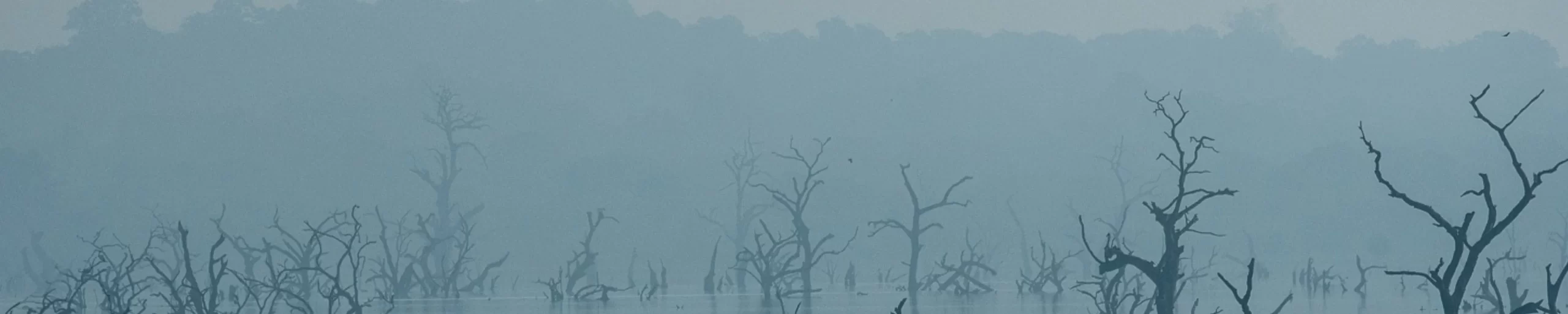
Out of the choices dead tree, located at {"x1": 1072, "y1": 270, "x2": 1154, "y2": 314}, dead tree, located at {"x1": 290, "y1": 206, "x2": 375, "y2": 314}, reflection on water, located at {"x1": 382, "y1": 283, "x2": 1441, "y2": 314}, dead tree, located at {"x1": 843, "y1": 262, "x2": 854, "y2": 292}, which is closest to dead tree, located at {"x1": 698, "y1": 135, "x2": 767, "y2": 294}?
dead tree, located at {"x1": 843, "y1": 262, "x2": 854, "y2": 292}

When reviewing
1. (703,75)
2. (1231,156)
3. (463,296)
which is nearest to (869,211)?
(1231,156)

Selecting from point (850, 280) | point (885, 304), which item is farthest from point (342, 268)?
point (885, 304)

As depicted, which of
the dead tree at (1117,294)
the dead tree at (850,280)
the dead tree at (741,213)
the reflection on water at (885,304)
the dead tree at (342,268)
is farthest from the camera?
the dead tree at (741,213)

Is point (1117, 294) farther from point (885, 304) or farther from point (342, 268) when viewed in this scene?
point (342, 268)

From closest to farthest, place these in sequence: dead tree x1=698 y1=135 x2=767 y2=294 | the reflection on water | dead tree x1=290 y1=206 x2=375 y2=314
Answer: dead tree x1=290 y1=206 x2=375 y2=314, the reflection on water, dead tree x1=698 y1=135 x2=767 y2=294

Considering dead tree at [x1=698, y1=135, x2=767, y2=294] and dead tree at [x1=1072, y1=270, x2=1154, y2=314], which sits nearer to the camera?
dead tree at [x1=1072, y1=270, x2=1154, y2=314]

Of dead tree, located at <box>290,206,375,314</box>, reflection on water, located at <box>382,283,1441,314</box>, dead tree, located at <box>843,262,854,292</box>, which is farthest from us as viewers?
dead tree, located at <box>843,262,854,292</box>

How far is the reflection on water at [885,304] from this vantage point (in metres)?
33.0

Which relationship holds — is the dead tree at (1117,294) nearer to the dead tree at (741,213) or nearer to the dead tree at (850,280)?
the dead tree at (850,280)

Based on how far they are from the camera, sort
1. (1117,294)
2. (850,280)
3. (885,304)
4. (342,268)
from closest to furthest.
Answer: (1117,294) → (885,304) → (850,280) → (342,268)

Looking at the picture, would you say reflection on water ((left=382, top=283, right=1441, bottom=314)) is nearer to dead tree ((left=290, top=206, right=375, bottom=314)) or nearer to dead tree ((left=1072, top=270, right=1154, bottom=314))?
dead tree ((left=1072, top=270, right=1154, bottom=314))

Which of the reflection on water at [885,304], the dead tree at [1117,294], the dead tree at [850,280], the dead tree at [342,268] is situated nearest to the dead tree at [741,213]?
the dead tree at [850,280]

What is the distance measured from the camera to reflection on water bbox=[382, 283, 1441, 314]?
33031 millimetres

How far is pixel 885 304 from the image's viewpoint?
3691cm
